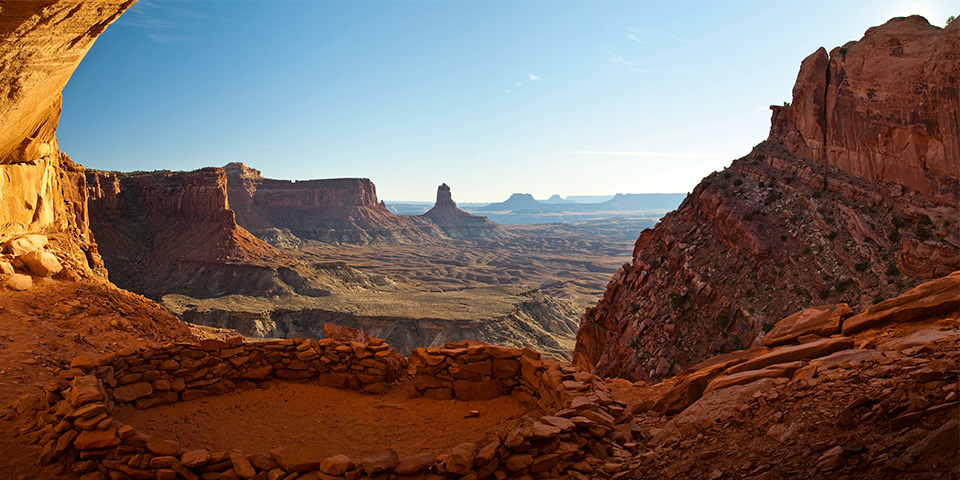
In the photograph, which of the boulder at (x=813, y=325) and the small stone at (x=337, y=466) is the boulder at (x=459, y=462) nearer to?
the small stone at (x=337, y=466)

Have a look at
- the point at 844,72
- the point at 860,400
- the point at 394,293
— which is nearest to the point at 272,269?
the point at 394,293

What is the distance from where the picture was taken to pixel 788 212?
26.6m

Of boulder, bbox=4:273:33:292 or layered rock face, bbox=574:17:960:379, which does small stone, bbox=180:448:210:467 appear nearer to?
boulder, bbox=4:273:33:292

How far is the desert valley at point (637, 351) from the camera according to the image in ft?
23.8

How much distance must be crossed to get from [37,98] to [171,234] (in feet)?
271

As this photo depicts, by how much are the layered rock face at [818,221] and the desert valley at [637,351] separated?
4.4 inches

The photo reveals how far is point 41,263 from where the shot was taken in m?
18.6

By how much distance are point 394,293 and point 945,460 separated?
90.2m

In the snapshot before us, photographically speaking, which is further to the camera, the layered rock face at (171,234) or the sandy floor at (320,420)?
the layered rock face at (171,234)

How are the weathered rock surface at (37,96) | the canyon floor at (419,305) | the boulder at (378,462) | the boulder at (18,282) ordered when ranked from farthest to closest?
the canyon floor at (419,305)
the boulder at (18,282)
the weathered rock surface at (37,96)
the boulder at (378,462)

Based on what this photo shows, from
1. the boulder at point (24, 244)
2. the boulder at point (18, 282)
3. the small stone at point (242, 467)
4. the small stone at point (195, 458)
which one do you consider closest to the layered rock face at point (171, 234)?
the boulder at point (24, 244)

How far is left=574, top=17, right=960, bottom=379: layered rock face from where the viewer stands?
2216 cm

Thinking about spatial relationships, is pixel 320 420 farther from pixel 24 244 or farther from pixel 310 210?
pixel 310 210

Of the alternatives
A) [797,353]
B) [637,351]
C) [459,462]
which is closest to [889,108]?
[637,351]
